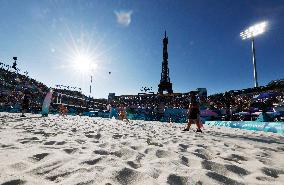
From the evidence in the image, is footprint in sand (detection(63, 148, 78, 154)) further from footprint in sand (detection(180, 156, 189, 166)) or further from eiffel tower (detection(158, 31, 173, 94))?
eiffel tower (detection(158, 31, 173, 94))

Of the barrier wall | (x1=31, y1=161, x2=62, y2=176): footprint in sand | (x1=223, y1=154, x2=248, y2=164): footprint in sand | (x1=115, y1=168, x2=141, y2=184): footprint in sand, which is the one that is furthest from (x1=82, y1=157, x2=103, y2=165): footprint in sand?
the barrier wall

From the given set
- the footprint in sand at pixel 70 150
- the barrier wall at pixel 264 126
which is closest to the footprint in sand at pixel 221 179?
the footprint in sand at pixel 70 150

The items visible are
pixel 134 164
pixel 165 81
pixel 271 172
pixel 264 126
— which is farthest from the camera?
pixel 165 81

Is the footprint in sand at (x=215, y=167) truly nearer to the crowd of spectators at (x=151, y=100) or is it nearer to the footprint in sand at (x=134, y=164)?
the footprint in sand at (x=134, y=164)

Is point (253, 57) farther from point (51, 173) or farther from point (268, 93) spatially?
point (51, 173)

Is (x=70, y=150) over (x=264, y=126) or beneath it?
beneath

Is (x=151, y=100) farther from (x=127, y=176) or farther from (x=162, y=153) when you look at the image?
(x=127, y=176)

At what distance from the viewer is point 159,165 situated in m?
2.82

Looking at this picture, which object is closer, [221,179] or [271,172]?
[221,179]

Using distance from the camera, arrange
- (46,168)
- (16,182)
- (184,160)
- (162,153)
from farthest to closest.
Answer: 1. (162,153)
2. (184,160)
3. (46,168)
4. (16,182)

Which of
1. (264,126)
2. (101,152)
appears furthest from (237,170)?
(264,126)

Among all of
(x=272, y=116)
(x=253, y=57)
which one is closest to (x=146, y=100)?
(x=253, y=57)

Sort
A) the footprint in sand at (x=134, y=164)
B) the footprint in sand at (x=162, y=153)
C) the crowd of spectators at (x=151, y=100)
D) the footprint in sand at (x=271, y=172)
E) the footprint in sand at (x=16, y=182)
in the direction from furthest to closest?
the crowd of spectators at (x=151, y=100) < the footprint in sand at (x=162, y=153) < the footprint in sand at (x=134, y=164) < the footprint in sand at (x=271, y=172) < the footprint in sand at (x=16, y=182)

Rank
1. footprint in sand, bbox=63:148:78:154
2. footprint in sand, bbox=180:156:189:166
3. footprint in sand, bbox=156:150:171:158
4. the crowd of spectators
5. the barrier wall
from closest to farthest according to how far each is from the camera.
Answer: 1. footprint in sand, bbox=180:156:189:166
2. footprint in sand, bbox=63:148:78:154
3. footprint in sand, bbox=156:150:171:158
4. the barrier wall
5. the crowd of spectators
